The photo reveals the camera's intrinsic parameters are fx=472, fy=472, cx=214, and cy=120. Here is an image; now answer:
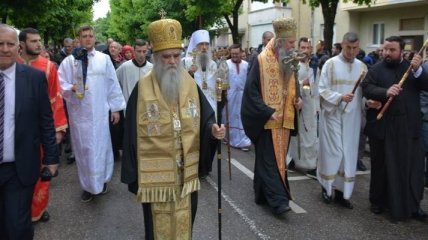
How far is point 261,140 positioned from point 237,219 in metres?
0.98

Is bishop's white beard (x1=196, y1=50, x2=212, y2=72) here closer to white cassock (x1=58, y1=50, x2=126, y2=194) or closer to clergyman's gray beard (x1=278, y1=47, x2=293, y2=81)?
white cassock (x1=58, y1=50, x2=126, y2=194)

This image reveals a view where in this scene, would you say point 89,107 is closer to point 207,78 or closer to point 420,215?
point 207,78

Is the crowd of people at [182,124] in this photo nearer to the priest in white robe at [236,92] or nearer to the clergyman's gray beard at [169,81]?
the clergyman's gray beard at [169,81]

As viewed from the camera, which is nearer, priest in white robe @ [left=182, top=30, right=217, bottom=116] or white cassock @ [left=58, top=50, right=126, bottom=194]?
white cassock @ [left=58, top=50, right=126, bottom=194]

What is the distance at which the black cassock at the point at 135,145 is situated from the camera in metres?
3.65

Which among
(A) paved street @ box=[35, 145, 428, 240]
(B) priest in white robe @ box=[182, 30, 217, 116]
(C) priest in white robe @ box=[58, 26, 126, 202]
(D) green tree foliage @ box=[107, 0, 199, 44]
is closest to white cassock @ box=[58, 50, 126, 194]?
(C) priest in white robe @ box=[58, 26, 126, 202]

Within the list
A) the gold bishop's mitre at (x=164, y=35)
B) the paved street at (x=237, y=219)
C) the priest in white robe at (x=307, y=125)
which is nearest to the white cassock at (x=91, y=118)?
the paved street at (x=237, y=219)

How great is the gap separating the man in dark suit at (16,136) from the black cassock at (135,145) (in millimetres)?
691

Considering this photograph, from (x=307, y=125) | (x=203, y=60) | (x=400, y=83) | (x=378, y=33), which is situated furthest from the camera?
(x=378, y=33)

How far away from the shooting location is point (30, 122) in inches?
141

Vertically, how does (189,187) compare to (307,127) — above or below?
above

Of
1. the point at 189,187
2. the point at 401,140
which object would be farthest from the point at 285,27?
the point at 189,187

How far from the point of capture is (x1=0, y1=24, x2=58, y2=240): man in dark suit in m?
3.47

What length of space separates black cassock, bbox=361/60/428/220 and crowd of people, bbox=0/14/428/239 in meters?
0.01
